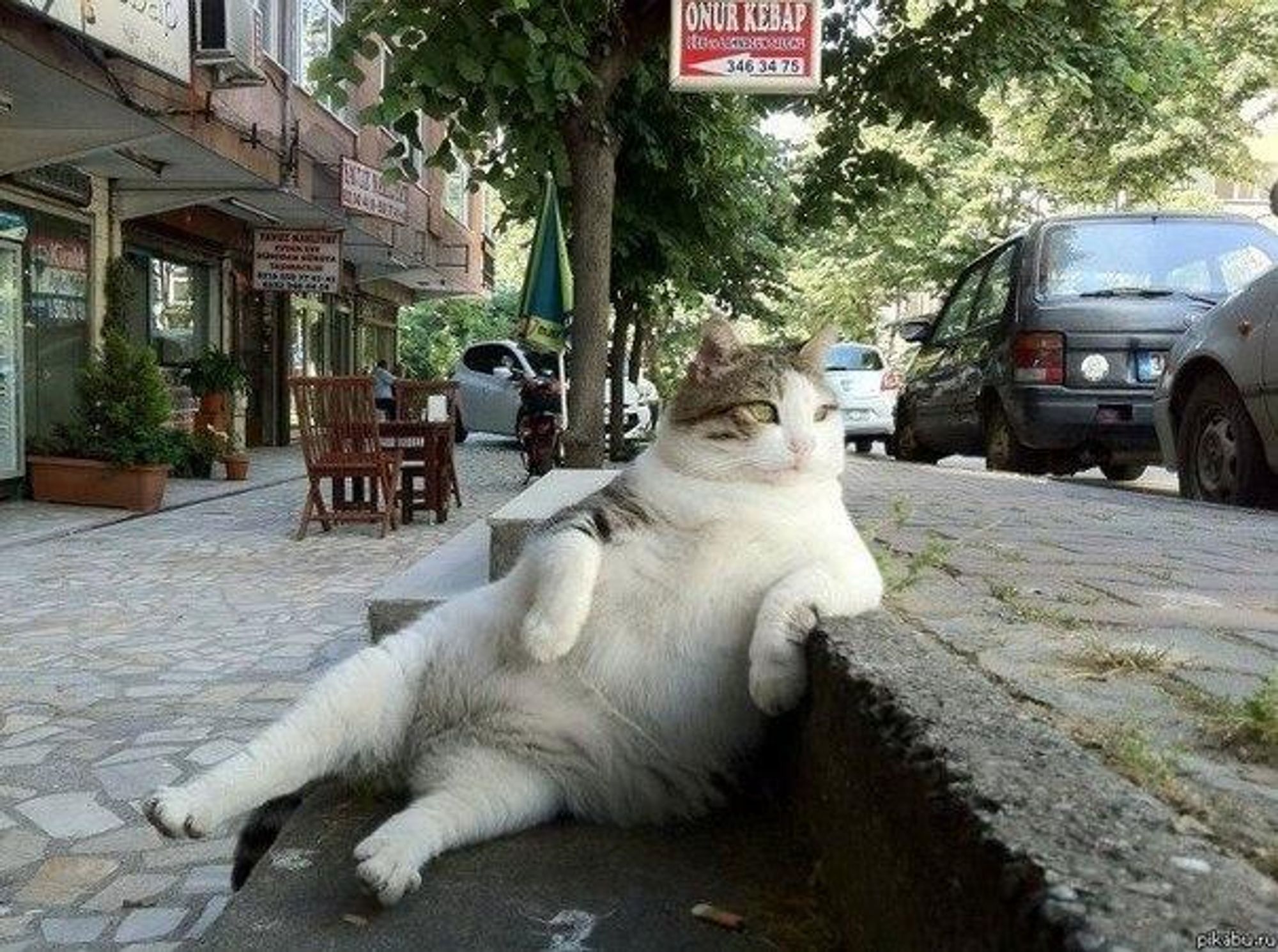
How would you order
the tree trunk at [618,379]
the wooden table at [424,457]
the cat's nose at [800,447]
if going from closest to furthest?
the cat's nose at [800,447] → the wooden table at [424,457] → the tree trunk at [618,379]

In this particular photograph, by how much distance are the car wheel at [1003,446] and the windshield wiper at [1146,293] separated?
3.43 feet

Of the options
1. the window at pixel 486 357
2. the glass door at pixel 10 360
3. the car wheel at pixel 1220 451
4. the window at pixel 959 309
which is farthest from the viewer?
the window at pixel 486 357

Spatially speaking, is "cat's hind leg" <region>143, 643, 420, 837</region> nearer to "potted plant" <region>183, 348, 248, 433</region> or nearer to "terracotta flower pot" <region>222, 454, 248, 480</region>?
"terracotta flower pot" <region>222, 454, 248, 480</region>

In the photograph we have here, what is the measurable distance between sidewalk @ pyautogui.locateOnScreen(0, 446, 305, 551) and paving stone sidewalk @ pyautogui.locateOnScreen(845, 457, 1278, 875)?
22.1ft

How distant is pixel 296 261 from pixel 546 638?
52.4 feet

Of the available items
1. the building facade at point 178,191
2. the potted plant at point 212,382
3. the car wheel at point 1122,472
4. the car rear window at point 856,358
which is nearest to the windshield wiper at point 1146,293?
the car wheel at point 1122,472

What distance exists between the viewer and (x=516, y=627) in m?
2.22

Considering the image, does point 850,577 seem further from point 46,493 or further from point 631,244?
point 46,493

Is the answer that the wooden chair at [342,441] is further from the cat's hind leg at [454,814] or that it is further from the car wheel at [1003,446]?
the cat's hind leg at [454,814]

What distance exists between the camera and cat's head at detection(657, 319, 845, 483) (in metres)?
2.31

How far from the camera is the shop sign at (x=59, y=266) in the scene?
1194 centimetres

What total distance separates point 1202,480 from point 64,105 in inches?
369

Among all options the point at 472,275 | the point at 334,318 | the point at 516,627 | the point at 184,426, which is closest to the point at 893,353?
the point at 472,275

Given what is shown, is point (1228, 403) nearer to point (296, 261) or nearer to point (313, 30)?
point (296, 261)
